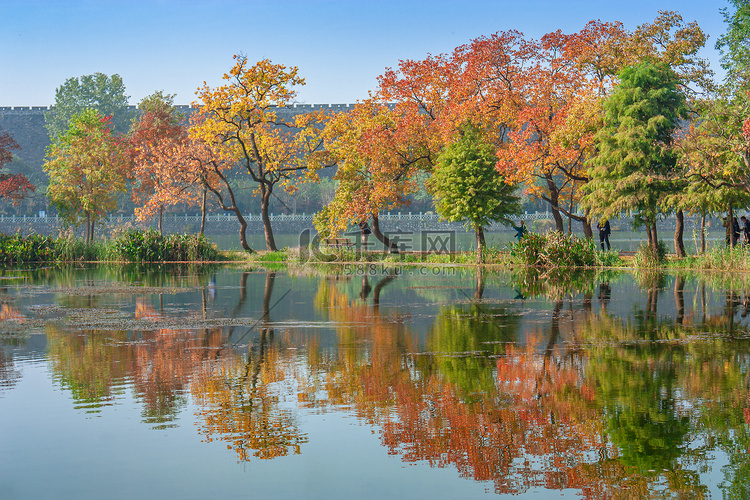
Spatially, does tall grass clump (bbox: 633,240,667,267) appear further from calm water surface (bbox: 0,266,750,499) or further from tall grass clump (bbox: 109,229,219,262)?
tall grass clump (bbox: 109,229,219,262)

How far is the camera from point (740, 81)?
26.3 metres

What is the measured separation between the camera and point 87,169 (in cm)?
3622

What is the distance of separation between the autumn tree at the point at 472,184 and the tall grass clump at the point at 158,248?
9.09 m

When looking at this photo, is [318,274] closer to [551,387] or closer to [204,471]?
[551,387]

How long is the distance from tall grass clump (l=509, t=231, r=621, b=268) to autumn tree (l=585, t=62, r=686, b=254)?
1.20 m

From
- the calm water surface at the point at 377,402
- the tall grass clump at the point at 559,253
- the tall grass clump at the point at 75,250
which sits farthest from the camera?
the tall grass clump at the point at 75,250

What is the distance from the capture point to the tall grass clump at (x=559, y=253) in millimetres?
24250

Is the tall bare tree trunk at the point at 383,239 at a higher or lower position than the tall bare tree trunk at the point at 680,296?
higher

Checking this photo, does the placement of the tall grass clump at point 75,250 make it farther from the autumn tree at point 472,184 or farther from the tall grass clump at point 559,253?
the tall grass clump at point 559,253

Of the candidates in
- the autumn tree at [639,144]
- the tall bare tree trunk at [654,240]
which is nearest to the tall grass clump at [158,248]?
the autumn tree at [639,144]

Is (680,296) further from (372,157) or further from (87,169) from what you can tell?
(87,169)

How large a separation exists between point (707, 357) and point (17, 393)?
6.79 m

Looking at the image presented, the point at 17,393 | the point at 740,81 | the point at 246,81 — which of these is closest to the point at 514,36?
the point at 740,81

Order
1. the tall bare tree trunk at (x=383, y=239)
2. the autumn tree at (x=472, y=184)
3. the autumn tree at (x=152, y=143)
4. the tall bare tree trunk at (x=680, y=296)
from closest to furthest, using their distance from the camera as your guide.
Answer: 1. the tall bare tree trunk at (x=680, y=296)
2. the autumn tree at (x=472, y=184)
3. the tall bare tree trunk at (x=383, y=239)
4. the autumn tree at (x=152, y=143)
